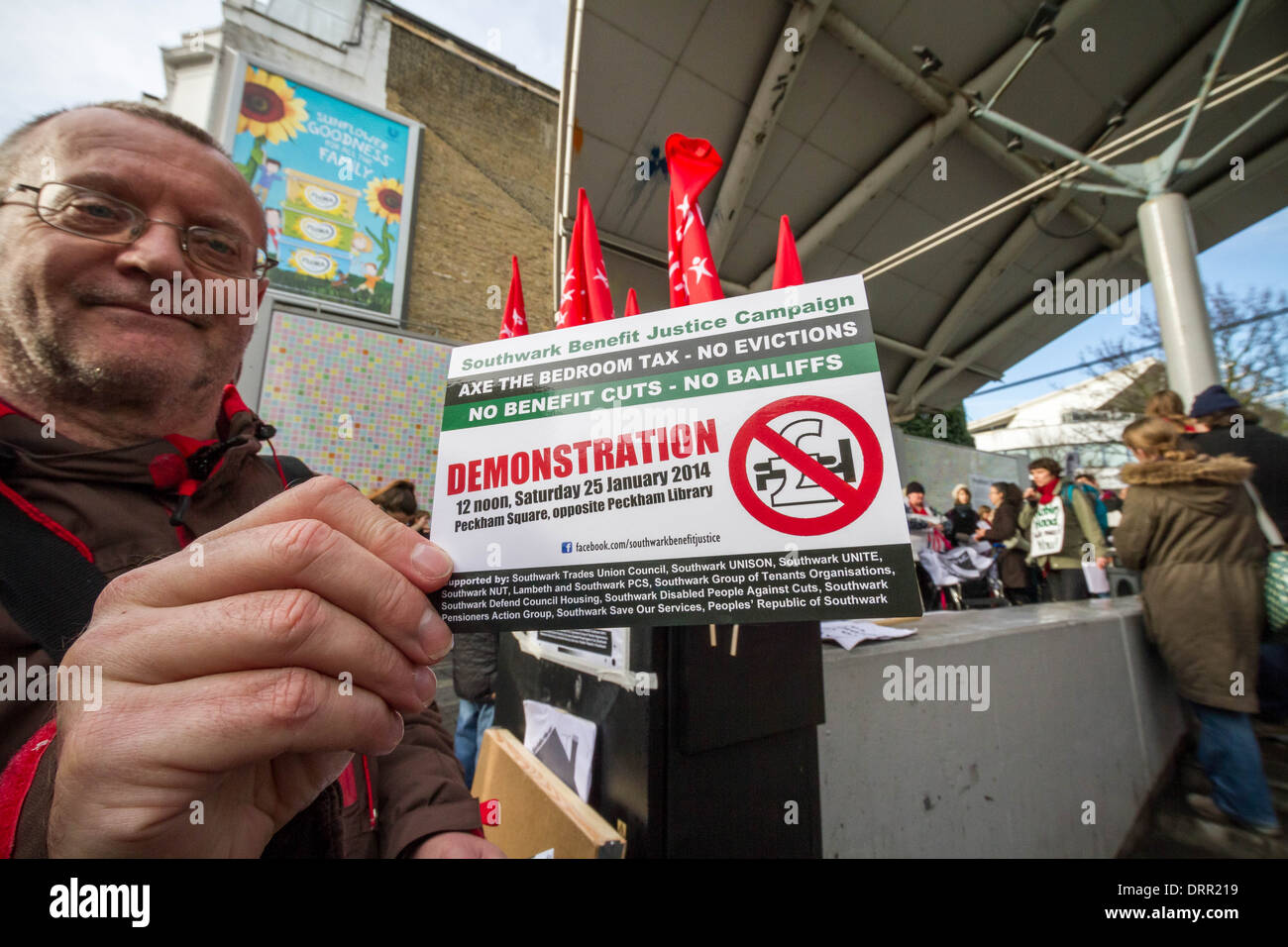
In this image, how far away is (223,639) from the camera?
595 millimetres

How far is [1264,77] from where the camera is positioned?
3443 millimetres

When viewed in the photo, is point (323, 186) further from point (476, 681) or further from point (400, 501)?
point (476, 681)

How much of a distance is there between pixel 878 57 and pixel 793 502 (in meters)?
5.56

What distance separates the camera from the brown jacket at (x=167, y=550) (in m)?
0.80

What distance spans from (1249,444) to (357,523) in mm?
4043

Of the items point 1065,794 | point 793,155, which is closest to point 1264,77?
point 793,155

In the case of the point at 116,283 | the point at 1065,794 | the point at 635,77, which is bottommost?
the point at 1065,794

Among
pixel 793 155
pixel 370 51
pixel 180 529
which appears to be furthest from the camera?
pixel 370 51

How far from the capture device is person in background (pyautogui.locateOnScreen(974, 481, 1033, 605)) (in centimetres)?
524

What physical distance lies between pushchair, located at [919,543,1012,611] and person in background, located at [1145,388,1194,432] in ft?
9.50

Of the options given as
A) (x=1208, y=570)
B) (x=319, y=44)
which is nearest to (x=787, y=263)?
(x=1208, y=570)

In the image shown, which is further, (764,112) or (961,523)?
(961,523)

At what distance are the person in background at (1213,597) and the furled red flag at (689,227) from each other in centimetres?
258
